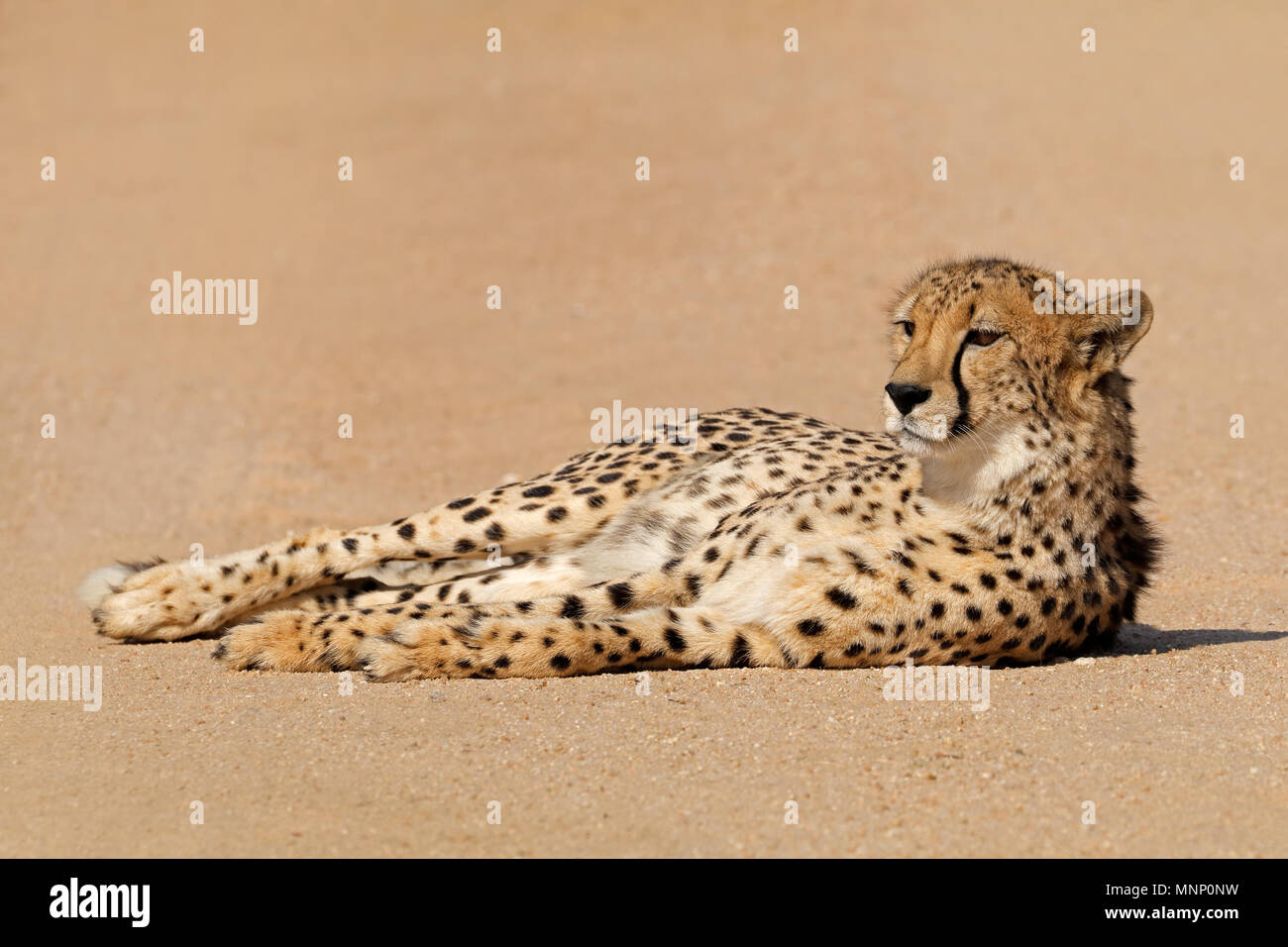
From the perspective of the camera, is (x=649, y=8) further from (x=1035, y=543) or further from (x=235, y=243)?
(x=1035, y=543)

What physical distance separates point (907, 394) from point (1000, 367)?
1.01ft

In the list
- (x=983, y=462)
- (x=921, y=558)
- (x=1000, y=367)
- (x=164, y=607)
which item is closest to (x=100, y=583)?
(x=164, y=607)

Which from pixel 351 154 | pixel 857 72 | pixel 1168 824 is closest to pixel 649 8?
pixel 857 72

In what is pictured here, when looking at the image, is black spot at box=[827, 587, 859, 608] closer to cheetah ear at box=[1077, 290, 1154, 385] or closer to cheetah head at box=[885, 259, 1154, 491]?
cheetah head at box=[885, 259, 1154, 491]

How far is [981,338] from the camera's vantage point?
4664 mm

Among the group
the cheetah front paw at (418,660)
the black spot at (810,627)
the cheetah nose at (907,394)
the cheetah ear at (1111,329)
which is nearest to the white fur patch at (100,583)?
the cheetah front paw at (418,660)

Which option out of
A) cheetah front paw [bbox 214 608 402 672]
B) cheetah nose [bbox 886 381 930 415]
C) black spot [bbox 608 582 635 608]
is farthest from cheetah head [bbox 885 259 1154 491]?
cheetah front paw [bbox 214 608 402 672]

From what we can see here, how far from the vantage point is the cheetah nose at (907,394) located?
4.51 m

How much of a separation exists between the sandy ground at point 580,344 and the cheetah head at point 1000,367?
0.68 meters

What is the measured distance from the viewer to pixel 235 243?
14.9 metres

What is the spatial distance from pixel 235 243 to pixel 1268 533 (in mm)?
10146

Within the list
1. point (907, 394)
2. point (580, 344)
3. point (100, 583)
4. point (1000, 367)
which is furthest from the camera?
point (580, 344)

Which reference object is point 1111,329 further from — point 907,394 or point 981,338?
point 907,394

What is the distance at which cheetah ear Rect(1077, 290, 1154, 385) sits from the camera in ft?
15.5
